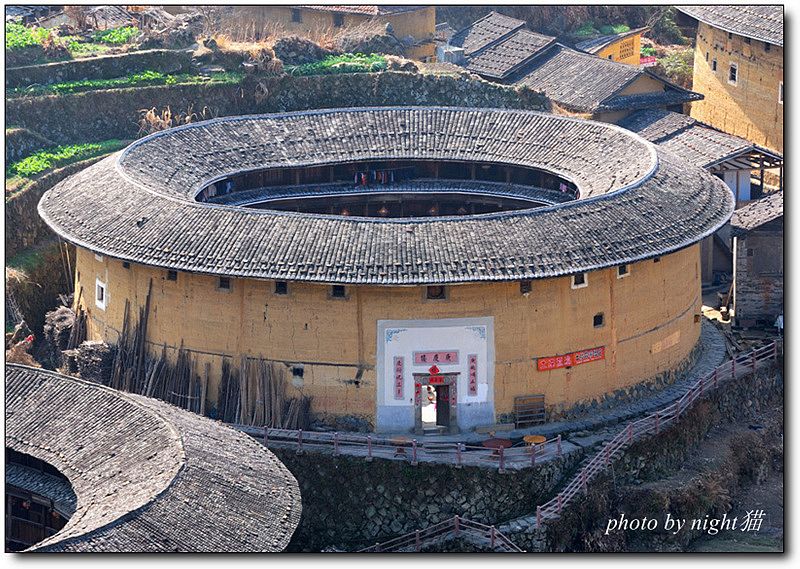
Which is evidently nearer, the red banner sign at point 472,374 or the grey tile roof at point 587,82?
the red banner sign at point 472,374

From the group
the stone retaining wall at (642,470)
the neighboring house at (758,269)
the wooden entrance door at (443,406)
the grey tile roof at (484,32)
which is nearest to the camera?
the stone retaining wall at (642,470)

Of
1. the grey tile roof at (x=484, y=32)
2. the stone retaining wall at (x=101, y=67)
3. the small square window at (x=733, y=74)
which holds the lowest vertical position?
the small square window at (x=733, y=74)

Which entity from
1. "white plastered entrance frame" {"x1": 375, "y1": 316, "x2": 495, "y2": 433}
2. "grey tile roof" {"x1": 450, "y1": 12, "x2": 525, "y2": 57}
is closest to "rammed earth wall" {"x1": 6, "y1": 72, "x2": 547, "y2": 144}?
"grey tile roof" {"x1": 450, "y1": 12, "x2": 525, "y2": 57}

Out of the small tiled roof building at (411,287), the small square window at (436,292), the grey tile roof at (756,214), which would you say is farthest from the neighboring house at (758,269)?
the small square window at (436,292)

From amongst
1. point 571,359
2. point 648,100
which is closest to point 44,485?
point 571,359

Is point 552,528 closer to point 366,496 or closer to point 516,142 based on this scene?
point 366,496

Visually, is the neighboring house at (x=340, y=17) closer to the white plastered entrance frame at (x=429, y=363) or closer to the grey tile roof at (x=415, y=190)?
the grey tile roof at (x=415, y=190)

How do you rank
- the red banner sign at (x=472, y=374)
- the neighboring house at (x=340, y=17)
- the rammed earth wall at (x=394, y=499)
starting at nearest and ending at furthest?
the rammed earth wall at (x=394, y=499), the red banner sign at (x=472, y=374), the neighboring house at (x=340, y=17)
